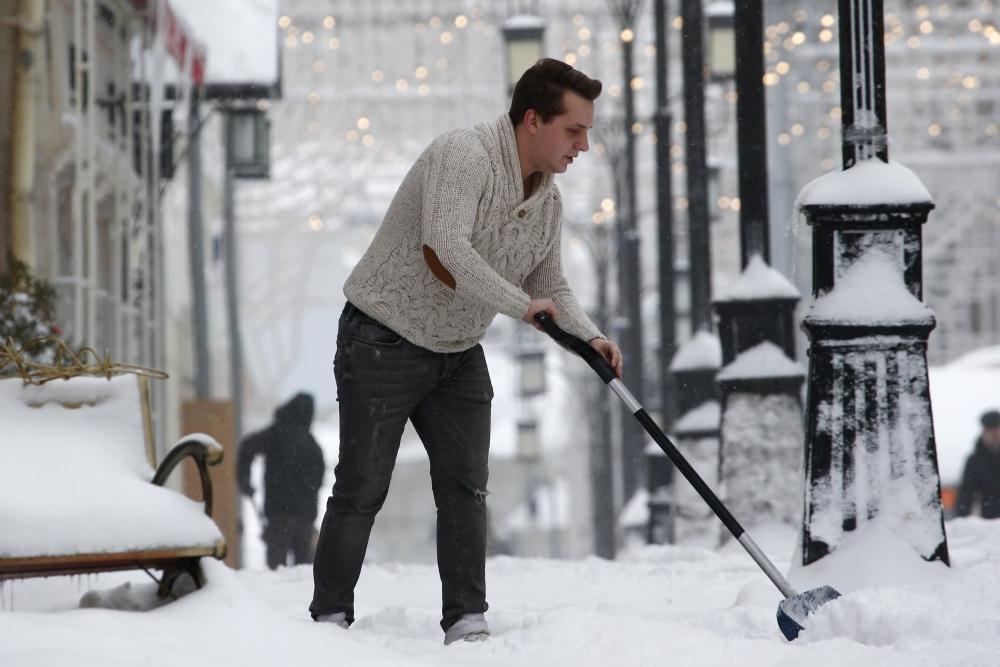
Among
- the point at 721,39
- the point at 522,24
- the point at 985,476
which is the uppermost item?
the point at 522,24

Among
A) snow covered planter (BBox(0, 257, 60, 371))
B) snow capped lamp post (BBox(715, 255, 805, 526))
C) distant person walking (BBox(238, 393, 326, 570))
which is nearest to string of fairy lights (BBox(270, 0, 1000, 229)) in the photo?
distant person walking (BBox(238, 393, 326, 570))

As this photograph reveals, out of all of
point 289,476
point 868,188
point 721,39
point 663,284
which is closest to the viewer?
point 868,188

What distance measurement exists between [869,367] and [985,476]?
8.20 m

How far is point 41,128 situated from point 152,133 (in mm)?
3718

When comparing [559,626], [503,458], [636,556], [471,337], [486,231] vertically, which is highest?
[486,231]

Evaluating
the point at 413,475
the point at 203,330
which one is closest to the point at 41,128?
the point at 203,330

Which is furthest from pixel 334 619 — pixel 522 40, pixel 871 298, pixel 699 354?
pixel 522 40

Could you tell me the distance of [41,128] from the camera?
1124 centimetres

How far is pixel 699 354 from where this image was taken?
44.2 feet

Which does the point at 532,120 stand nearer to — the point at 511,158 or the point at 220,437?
the point at 511,158

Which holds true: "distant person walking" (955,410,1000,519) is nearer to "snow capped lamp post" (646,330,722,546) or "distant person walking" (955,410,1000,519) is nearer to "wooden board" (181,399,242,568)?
"snow capped lamp post" (646,330,722,546)

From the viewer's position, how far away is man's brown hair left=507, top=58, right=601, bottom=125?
452cm

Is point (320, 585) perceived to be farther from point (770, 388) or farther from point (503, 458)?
point (503, 458)

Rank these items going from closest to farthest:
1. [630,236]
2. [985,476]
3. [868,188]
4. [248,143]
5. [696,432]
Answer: [868,188] < [696,432] < [985,476] < [248,143] < [630,236]
